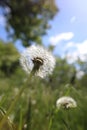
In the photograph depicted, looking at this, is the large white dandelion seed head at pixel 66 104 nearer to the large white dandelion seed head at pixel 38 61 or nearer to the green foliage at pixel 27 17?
the large white dandelion seed head at pixel 38 61

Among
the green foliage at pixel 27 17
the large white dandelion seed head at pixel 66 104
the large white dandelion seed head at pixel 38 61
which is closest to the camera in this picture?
the large white dandelion seed head at pixel 38 61

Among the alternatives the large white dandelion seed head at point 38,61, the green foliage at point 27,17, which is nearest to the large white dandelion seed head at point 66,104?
the large white dandelion seed head at point 38,61

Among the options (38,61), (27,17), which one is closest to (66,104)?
(38,61)

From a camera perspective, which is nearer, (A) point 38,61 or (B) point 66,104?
(A) point 38,61

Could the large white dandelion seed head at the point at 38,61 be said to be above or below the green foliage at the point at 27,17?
below

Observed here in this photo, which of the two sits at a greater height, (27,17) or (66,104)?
(27,17)

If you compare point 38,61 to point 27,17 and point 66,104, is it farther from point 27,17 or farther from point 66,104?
point 27,17
